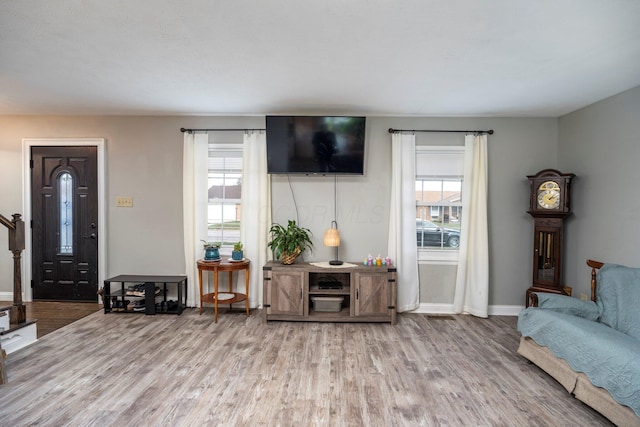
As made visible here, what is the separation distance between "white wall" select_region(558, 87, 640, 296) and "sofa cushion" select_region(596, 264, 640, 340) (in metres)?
0.56

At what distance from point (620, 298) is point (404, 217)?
215 cm

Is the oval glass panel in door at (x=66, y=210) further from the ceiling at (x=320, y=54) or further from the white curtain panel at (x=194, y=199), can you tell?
the white curtain panel at (x=194, y=199)

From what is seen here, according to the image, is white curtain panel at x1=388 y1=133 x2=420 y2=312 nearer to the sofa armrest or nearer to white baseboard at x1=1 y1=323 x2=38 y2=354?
the sofa armrest

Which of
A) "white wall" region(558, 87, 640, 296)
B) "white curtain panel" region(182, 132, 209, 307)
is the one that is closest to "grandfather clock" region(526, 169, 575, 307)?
"white wall" region(558, 87, 640, 296)

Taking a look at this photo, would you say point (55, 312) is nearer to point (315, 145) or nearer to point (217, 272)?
point (217, 272)

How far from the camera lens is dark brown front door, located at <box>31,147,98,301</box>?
4.34 meters

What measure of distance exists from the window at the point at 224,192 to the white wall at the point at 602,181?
162 inches

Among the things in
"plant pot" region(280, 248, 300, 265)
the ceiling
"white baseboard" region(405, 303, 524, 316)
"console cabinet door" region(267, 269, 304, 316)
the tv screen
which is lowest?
"white baseboard" region(405, 303, 524, 316)

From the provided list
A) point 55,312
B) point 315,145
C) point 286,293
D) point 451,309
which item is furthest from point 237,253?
point 451,309

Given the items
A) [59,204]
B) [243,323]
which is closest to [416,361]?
[243,323]

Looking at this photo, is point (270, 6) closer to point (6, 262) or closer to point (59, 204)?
point (59, 204)

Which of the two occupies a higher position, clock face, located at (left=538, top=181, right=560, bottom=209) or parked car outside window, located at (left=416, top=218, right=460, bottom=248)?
clock face, located at (left=538, top=181, right=560, bottom=209)

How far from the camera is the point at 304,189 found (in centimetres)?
425

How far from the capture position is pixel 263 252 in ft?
13.7
